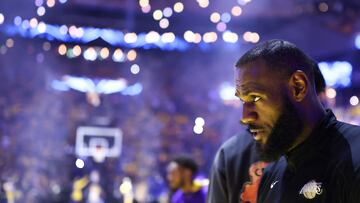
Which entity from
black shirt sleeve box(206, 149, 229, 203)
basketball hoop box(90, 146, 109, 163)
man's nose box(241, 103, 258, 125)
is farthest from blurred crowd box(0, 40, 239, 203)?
man's nose box(241, 103, 258, 125)

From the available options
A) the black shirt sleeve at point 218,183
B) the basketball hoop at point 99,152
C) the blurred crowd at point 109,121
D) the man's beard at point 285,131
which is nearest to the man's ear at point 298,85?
Result: the man's beard at point 285,131

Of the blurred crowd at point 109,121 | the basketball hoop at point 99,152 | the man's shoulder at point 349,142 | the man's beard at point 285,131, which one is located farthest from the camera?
the basketball hoop at point 99,152

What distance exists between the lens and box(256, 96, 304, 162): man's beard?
154cm

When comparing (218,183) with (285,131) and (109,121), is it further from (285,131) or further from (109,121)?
(109,121)

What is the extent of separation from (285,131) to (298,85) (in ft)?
0.44

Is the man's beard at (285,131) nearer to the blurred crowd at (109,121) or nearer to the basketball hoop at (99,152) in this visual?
the blurred crowd at (109,121)

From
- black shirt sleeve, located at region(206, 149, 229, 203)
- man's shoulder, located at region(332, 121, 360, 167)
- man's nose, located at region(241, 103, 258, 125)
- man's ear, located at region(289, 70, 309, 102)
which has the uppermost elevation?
man's ear, located at region(289, 70, 309, 102)

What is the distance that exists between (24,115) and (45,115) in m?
1.59

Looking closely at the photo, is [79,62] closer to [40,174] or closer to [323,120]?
[40,174]

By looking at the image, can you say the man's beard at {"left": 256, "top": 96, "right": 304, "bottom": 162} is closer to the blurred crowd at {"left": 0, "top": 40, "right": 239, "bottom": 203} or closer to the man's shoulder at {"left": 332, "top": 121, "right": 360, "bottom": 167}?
the man's shoulder at {"left": 332, "top": 121, "right": 360, "bottom": 167}

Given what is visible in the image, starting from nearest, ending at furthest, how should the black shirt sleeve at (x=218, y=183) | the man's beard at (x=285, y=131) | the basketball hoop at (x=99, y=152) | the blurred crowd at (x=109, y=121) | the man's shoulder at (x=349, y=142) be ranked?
the man's shoulder at (x=349, y=142), the man's beard at (x=285, y=131), the black shirt sleeve at (x=218, y=183), the blurred crowd at (x=109, y=121), the basketball hoop at (x=99, y=152)

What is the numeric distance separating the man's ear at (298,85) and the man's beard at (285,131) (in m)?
0.03

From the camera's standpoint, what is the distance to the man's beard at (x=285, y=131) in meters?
1.54

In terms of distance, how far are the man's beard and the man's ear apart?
0.09 feet
